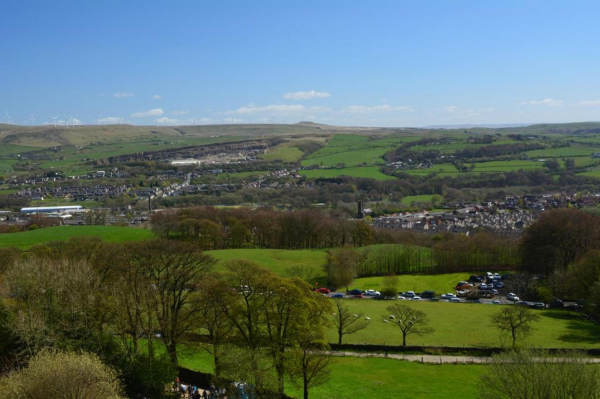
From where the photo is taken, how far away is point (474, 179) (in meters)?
160

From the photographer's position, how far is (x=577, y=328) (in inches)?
1732

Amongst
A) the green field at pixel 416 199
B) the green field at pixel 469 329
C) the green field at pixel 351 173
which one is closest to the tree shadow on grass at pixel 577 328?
the green field at pixel 469 329

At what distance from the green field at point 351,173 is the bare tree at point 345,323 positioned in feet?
412

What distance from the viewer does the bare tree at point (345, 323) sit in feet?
130

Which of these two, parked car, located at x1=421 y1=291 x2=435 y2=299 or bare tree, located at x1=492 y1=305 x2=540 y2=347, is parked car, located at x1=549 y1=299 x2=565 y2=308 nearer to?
parked car, located at x1=421 y1=291 x2=435 y2=299

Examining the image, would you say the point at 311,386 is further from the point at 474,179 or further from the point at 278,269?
the point at 474,179

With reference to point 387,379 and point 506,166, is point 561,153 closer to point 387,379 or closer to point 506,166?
point 506,166

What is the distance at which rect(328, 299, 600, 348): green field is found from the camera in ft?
132

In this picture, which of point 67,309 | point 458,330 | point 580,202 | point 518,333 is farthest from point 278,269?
point 580,202

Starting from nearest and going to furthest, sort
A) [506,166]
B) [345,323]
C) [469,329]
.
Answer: [345,323], [469,329], [506,166]

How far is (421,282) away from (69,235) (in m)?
51.9

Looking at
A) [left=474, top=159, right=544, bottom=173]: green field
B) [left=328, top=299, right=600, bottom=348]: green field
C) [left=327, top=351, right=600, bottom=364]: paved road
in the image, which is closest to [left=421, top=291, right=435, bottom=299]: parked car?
[left=328, top=299, right=600, bottom=348]: green field

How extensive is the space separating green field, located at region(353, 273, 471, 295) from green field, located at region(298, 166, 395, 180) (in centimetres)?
10226

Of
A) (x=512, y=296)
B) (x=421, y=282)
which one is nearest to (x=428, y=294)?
(x=421, y=282)
